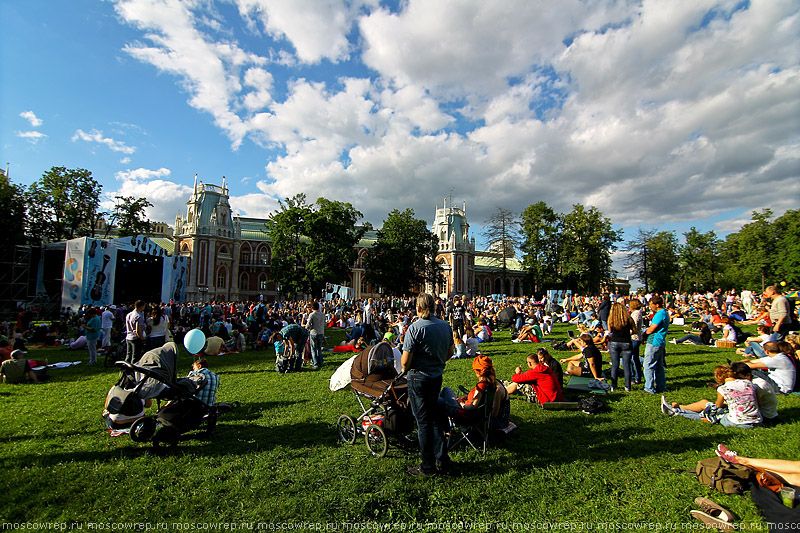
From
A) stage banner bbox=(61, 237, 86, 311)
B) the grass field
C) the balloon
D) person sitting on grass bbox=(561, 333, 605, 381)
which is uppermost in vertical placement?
stage banner bbox=(61, 237, 86, 311)

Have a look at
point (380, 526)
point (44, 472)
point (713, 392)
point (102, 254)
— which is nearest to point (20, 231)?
point (102, 254)

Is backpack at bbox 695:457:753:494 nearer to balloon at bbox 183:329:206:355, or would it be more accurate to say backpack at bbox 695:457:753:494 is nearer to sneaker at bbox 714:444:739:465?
sneaker at bbox 714:444:739:465

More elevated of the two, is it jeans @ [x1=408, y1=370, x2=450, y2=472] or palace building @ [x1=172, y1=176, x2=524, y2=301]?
palace building @ [x1=172, y1=176, x2=524, y2=301]

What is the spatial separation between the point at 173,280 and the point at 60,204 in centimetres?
1225

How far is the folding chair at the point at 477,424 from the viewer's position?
16.0ft

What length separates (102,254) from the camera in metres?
24.6

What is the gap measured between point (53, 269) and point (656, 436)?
36.2m

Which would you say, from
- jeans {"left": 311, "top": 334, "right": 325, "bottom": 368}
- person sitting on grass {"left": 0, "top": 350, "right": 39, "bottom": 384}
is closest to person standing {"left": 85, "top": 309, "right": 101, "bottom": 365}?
person sitting on grass {"left": 0, "top": 350, "right": 39, "bottom": 384}

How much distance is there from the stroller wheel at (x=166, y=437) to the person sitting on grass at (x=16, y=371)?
684 centimetres

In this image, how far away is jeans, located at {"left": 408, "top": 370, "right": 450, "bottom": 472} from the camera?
13.5 ft

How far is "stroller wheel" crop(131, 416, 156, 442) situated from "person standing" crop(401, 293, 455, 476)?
10.8 feet

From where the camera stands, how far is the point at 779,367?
6.93 meters

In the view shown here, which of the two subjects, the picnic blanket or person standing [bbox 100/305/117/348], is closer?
the picnic blanket

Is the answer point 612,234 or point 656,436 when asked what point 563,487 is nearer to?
point 656,436
